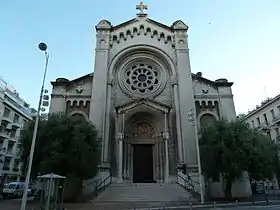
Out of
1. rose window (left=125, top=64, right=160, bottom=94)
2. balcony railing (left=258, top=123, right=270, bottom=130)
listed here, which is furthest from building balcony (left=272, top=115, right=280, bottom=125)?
rose window (left=125, top=64, right=160, bottom=94)

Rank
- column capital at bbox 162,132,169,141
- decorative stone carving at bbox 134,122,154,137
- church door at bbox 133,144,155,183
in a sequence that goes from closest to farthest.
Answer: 1. column capital at bbox 162,132,169,141
2. church door at bbox 133,144,155,183
3. decorative stone carving at bbox 134,122,154,137

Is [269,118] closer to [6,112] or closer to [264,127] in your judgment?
[264,127]

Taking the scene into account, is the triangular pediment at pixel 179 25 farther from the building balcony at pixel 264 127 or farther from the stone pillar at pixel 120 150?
the building balcony at pixel 264 127

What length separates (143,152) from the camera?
25.0m

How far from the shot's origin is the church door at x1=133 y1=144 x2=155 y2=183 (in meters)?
24.0

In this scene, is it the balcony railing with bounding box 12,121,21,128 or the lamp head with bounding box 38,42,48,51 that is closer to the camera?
the lamp head with bounding box 38,42,48,51

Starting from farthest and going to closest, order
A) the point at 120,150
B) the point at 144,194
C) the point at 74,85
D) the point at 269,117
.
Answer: the point at 269,117 → the point at 74,85 → the point at 120,150 → the point at 144,194

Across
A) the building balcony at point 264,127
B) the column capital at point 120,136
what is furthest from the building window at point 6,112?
the building balcony at point 264,127

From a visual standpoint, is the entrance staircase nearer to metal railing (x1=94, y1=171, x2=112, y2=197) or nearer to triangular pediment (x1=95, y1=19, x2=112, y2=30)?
metal railing (x1=94, y1=171, x2=112, y2=197)

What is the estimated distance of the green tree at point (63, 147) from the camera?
57.6ft

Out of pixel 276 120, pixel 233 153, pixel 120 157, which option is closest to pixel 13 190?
pixel 120 157

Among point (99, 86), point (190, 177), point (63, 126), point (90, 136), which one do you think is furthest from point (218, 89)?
point (63, 126)

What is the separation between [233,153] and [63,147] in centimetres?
1269

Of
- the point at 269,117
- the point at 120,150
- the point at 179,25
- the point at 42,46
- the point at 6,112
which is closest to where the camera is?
the point at 42,46
